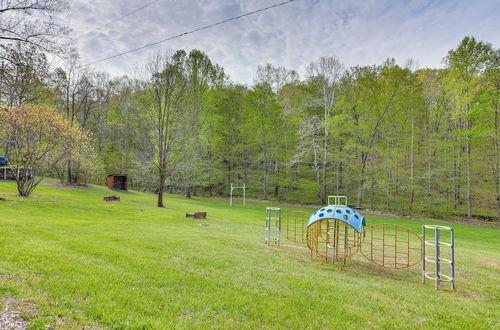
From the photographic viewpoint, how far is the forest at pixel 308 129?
20.5 meters

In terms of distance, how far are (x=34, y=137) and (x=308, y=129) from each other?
71.1 ft

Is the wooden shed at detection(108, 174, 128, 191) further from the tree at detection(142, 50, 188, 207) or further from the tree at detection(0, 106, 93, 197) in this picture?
the tree at detection(0, 106, 93, 197)

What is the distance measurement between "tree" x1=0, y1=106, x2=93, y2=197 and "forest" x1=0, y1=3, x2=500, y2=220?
55 cm

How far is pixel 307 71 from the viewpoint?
88.6 feet

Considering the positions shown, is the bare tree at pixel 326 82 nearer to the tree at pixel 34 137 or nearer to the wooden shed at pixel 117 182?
the wooden shed at pixel 117 182

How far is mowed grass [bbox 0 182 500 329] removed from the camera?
334cm

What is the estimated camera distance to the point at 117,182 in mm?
25000

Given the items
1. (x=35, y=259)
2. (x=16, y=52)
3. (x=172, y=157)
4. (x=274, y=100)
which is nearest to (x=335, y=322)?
(x=35, y=259)

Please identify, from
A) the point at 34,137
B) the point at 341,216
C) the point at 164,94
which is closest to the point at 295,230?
the point at 341,216

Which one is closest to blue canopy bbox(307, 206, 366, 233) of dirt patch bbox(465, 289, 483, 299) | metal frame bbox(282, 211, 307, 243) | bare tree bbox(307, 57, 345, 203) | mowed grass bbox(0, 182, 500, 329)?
metal frame bbox(282, 211, 307, 243)

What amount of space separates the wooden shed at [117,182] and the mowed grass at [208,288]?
1853 centimetres

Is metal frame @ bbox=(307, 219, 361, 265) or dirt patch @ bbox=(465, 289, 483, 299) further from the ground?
metal frame @ bbox=(307, 219, 361, 265)

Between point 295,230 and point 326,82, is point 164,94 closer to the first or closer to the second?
point 295,230

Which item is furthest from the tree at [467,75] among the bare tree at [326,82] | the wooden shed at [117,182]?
the wooden shed at [117,182]
